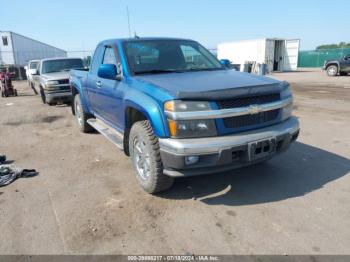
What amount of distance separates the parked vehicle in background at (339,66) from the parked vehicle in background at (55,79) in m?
18.6

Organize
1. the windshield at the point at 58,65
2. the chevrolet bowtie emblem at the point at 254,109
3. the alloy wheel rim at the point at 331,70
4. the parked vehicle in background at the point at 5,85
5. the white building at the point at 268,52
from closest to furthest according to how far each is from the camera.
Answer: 1. the chevrolet bowtie emblem at the point at 254,109
2. the windshield at the point at 58,65
3. the parked vehicle in background at the point at 5,85
4. the alloy wheel rim at the point at 331,70
5. the white building at the point at 268,52

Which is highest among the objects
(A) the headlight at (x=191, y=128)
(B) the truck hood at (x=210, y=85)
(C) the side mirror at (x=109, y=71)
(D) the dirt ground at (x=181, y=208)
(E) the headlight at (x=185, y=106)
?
(C) the side mirror at (x=109, y=71)

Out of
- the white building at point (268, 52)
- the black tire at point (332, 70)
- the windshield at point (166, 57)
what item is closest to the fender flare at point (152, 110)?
the windshield at point (166, 57)

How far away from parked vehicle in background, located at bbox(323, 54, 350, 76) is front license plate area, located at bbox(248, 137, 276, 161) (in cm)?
2159

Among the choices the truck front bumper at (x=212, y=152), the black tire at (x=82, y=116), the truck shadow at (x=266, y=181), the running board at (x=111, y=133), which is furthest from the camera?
the black tire at (x=82, y=116)

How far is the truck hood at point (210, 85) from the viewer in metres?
3.21

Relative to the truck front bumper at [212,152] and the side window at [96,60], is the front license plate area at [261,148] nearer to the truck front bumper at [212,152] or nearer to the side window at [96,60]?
the truck front bumper at [212,152]

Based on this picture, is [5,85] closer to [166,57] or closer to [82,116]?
[82,116]

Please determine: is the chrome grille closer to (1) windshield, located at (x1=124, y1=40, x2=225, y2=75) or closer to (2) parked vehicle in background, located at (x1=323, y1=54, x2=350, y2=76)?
(1) windshield, located at (x1=124, y1=40, x2=225, y2=75)

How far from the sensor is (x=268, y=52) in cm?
2775

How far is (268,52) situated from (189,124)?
26809 millimetres

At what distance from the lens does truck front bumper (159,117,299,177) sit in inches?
123

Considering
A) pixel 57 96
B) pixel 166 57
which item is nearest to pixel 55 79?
pixel 57 96

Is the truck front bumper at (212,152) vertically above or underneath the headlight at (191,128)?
underneath
